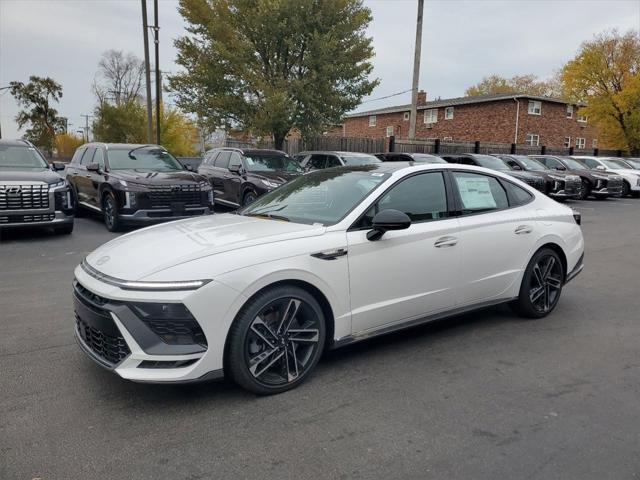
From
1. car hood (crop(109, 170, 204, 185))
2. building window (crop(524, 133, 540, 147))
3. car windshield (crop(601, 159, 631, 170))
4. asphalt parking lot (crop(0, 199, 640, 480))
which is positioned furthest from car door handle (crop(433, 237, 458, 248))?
building window (crop(524, 133, 540, 147))

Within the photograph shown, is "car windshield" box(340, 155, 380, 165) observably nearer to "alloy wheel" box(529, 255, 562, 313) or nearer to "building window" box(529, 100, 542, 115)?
"alloy wheel" box(529, 255, 562, 313)

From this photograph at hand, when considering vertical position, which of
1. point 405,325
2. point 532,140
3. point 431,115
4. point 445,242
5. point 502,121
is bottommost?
point 405,325

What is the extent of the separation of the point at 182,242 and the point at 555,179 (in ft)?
54.7

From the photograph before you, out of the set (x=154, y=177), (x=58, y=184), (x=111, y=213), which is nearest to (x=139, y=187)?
(x=154, y=177)

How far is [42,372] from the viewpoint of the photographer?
3.69 m

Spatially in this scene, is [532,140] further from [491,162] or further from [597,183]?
[491,162]

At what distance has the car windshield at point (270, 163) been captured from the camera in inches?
495

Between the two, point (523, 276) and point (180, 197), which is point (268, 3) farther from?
point (523, 276)

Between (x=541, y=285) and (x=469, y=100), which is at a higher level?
(x=469, y=100)

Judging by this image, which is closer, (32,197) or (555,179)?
(32,197)

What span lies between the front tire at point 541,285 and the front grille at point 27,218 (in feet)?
25.7

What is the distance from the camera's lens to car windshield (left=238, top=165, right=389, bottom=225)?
3999 millimetres

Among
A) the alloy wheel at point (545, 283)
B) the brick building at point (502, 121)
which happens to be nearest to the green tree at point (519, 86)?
the brick building at point (502, 121)

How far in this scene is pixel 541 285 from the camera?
510 cm
